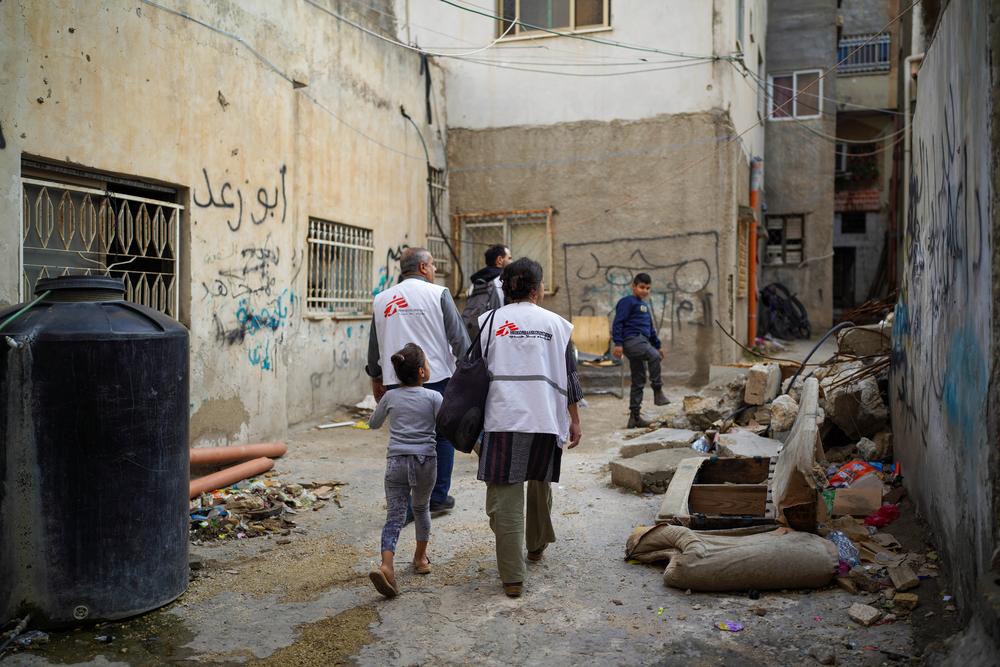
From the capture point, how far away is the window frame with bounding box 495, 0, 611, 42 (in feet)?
41.8

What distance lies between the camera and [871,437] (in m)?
6.61

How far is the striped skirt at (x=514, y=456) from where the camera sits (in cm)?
421

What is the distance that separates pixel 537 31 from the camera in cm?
1310

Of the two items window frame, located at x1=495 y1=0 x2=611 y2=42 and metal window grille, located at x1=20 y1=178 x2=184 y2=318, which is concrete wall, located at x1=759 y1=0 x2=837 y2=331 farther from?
metal window grille, located at x1=20 y1=178 x2=184 y2=318

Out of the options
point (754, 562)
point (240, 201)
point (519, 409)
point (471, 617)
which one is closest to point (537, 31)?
point (240, 201)

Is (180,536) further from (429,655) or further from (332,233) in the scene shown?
(332,233)

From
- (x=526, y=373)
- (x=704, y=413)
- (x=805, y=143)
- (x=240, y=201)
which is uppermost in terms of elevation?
(x=805, y=143)

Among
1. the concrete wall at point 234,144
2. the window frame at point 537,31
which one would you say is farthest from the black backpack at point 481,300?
the window frame at point 537,31

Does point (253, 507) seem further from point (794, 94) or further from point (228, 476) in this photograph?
point (794, 94)

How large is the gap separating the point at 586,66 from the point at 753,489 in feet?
29.8

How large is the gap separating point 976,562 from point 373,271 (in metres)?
8.85

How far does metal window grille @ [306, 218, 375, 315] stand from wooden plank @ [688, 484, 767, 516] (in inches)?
226

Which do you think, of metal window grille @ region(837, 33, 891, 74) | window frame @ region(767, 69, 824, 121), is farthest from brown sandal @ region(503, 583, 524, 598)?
metal window grille @ region(837, 33, 891, 74)

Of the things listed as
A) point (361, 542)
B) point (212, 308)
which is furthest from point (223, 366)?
point (361, 542)
